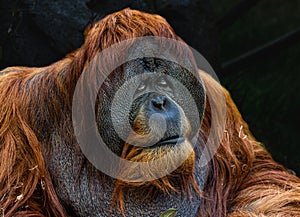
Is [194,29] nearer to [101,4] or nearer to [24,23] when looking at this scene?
[101,4]

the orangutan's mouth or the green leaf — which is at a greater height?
the orangutan's mouth

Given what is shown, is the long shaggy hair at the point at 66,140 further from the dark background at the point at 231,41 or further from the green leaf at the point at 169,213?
the dark background at the point at 231,41

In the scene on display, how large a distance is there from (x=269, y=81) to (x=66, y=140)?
2.71 metres

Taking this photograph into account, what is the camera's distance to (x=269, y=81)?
17.4 ft

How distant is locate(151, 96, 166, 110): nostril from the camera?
254 centimetres

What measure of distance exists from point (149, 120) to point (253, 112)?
2195mm

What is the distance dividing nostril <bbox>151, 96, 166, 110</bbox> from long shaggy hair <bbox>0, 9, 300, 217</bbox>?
7.6 inches

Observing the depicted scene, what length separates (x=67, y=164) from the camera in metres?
2.79

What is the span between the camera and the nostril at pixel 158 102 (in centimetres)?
254

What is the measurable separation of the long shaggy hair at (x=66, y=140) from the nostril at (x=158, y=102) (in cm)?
19

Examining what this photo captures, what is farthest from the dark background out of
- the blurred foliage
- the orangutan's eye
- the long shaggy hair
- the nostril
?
the nostril

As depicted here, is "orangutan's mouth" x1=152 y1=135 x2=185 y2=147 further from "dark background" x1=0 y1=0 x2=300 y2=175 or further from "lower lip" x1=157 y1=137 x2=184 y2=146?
"dark background" x1=0 y1=0 x2=300 y2=175

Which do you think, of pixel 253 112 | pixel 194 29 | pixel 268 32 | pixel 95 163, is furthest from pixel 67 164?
pixel 268 32

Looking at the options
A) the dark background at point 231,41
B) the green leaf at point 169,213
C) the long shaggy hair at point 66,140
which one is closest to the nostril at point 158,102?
the long shaggy hair at point 66,140
